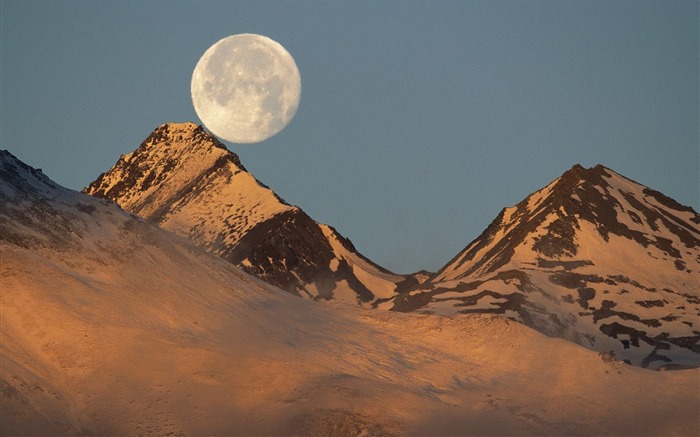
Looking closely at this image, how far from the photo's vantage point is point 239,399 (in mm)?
76625

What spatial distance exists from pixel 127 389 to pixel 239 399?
24.2 feet

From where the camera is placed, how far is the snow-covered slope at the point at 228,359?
7381 centimetres

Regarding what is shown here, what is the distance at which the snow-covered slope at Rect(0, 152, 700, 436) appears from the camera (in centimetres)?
7381

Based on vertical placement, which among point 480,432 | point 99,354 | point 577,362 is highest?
point 577,362

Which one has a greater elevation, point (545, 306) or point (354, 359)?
point (545, 306)

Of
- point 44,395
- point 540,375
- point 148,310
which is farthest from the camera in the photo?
→ point 540,375

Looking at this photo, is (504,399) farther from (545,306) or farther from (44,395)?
(545,306)

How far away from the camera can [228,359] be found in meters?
82.7

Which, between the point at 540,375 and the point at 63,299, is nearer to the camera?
the point at 63,299

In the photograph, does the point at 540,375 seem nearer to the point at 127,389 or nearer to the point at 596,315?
the point at 127,389

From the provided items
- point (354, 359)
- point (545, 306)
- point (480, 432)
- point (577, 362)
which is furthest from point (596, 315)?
point (480, 432)

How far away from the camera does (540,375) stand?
98375 mm

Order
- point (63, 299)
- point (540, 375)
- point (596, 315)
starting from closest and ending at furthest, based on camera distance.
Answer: point (63, 299)
point (540, 375)
point (596, 315)

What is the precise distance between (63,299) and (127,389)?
12582mm
